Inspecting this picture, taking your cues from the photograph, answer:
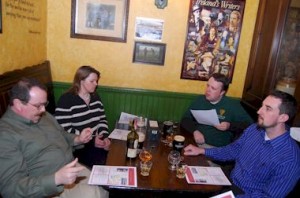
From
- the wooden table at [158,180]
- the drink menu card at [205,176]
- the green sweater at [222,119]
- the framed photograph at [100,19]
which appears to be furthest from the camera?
the framed photograph at [100,19]

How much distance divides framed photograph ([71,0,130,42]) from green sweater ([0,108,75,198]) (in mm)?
1490

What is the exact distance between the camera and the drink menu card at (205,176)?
1.71 m

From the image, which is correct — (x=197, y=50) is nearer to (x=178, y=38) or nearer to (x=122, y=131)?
(x=178, y=38)

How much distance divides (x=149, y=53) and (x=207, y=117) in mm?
1192

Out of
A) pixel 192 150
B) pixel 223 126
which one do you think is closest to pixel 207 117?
pixel 223 126

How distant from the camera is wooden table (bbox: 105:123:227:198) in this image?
5.28ft

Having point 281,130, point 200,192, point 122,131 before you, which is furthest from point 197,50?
point 200,192

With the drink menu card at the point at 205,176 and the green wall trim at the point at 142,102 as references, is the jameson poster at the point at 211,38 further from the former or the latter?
the drink menu card at the point at 205,176

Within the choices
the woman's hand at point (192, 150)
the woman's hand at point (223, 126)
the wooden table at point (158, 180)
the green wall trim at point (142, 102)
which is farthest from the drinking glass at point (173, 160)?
the green wall trim at point (142, 102)

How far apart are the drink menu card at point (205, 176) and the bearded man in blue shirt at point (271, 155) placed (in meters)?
0.18

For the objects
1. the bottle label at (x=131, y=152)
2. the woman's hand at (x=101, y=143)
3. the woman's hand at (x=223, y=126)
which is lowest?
the woman's hand at (x=101, y=143)

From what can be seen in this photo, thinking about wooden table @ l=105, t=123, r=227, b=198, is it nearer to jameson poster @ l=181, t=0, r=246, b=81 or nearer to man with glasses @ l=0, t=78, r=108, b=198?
man with glasses @ l=0, t=78, r=108, b=198

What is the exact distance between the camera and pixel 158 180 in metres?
1.68

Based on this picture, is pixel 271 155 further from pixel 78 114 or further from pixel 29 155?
pixel 78 114
